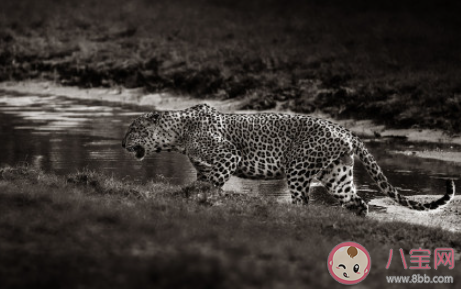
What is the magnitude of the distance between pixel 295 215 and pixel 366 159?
185cm

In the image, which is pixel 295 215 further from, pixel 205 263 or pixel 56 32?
pixel 56 32

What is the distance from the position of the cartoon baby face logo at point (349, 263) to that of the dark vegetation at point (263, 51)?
13.6 m

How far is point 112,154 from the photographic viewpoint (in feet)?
66.9

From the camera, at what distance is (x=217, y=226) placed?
10.3 m

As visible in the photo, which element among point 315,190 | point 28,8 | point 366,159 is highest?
point 28,8

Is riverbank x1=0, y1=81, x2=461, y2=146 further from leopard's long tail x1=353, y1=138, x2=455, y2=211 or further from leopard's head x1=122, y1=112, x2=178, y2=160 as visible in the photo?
leopard's head x1=122, y1=112, x2=178, y2=160

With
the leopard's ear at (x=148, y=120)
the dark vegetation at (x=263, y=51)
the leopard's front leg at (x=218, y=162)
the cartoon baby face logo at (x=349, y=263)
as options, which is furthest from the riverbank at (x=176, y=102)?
the cartoon baby face logo at (x=349, y=263)

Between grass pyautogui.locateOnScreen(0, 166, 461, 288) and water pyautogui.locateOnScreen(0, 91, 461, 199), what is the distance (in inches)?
154

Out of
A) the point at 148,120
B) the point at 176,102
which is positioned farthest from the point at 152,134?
the point at 176,102

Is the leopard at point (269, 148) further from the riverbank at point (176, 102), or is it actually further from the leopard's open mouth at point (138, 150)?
the riverbank at point (176, 102)

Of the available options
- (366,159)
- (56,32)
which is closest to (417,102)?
(366,159)

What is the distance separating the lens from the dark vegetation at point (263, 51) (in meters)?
26.5

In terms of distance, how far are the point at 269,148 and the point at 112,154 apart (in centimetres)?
775

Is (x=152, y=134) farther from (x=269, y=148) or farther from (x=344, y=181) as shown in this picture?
(x=344, y=181)
